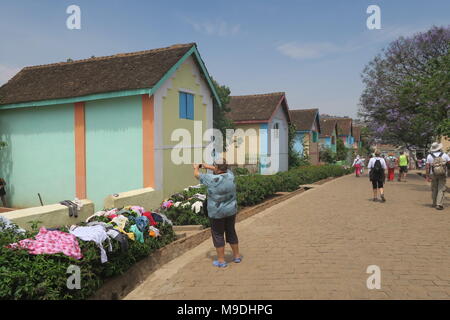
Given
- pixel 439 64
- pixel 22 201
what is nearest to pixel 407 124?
pixel 439 64

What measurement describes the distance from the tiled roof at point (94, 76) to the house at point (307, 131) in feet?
64.8

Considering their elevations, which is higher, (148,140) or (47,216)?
(148,140)

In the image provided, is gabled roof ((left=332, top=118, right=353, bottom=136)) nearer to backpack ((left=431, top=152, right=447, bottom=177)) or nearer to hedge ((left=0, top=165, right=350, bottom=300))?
backpack ((left=431, top=152, right=447, bottom=177))

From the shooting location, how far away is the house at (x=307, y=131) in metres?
31.3

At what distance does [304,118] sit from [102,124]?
23645 mm

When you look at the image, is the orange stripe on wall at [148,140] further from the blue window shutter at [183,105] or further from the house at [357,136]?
the house at [357,136]

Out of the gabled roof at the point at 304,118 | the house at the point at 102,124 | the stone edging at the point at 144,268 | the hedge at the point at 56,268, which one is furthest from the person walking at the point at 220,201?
the gabled roof at the point at 304,118

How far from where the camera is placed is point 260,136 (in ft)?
74.4

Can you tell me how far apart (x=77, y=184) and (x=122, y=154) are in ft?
6.78

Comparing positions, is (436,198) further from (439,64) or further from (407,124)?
(407,124)

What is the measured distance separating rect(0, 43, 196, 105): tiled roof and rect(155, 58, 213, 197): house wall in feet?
1.83

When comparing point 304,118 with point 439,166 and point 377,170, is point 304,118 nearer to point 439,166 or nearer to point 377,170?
point 377,170

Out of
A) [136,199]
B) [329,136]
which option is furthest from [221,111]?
[329,136]

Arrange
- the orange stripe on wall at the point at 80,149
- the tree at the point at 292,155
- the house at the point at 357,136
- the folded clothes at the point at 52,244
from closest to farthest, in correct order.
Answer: the folded clothes at the point at 52,244, the orange stripe on wall at the point at 80,149, the tree at the point at 292,155, the house at the point at 357,136
